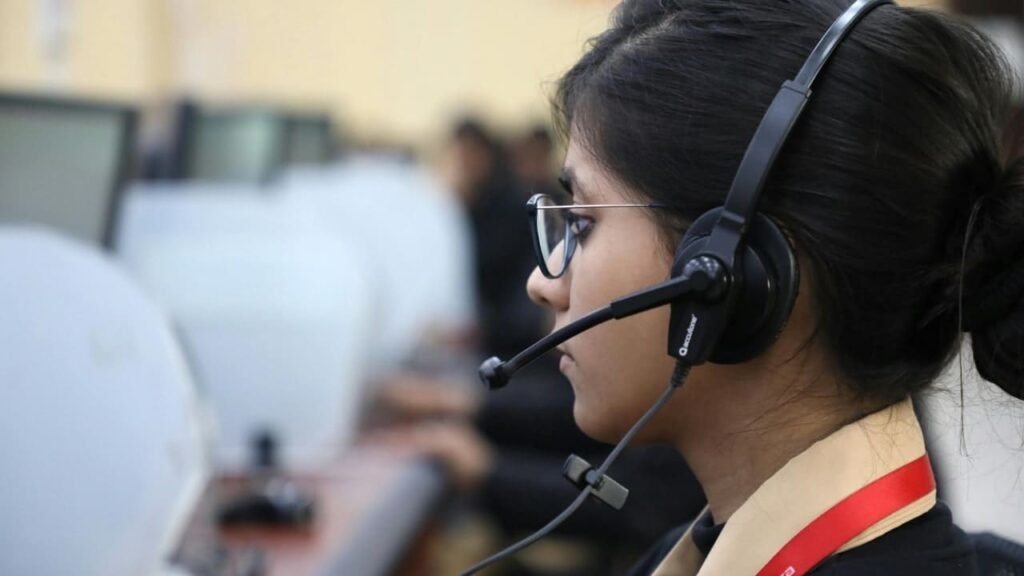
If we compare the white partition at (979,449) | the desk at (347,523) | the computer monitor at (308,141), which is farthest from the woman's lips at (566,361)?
the computer monitor at (308,141)

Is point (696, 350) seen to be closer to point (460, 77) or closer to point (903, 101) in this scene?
point (903, 101)

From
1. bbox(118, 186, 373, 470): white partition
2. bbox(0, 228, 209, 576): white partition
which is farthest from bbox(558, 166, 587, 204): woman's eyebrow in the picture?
bbox(118, 186, 373, 470): white partition

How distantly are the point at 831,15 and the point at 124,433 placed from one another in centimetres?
55

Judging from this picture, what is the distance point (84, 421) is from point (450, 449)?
1.30m

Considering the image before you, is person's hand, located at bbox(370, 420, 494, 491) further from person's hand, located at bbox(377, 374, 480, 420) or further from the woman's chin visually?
the woman's chin

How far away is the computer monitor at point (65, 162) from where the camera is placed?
120 centimetres

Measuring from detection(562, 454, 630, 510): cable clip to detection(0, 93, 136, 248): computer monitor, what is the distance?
649 millimetres

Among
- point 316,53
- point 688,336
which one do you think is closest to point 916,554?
point 688,336

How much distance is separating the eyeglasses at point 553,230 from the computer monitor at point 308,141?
6.01 ft

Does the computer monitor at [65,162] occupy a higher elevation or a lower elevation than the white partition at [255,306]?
higher

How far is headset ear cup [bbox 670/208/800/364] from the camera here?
708 millimetres

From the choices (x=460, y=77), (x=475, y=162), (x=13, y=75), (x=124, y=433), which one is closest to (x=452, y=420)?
(x=13, y=75)

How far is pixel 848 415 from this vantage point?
0.78 metres

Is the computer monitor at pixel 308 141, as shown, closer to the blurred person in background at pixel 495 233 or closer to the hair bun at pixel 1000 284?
the blurred person in background at pixel 495 233
